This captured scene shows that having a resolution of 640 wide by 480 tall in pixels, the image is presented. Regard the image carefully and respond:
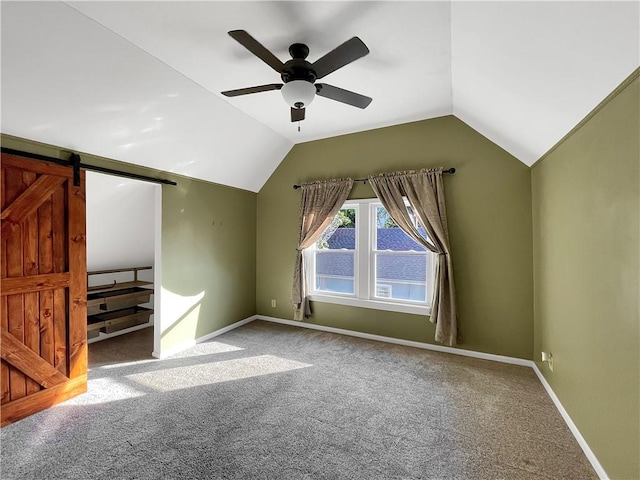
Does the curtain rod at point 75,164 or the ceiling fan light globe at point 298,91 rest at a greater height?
the ceiling fan light globe at point 298,91

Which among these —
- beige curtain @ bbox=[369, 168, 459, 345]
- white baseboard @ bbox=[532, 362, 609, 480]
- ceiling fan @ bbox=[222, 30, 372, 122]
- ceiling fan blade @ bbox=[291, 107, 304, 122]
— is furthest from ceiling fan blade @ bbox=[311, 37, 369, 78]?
white baseboard @ bbox=[532, 362, 609, 480]

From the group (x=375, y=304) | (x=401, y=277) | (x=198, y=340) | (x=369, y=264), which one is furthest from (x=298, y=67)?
(x=198, y=340)

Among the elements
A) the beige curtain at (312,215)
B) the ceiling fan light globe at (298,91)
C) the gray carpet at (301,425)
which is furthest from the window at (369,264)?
the ceiling fan light globe at (298,91)

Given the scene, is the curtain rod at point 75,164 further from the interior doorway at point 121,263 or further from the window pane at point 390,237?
the window pane at point 390,237

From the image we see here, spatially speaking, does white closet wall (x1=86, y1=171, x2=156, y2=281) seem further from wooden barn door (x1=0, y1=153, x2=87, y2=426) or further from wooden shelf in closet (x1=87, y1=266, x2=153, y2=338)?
wooden barn door (x1=0, y1=153, x2=87, y2=426)

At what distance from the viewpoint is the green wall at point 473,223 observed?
3.13 meters

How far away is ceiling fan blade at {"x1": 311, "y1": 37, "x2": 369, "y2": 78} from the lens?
1643mm

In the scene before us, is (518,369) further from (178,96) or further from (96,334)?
(96,334)

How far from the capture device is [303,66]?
1.92m

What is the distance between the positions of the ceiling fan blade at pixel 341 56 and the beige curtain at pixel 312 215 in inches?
82.4

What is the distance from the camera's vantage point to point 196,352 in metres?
3.53

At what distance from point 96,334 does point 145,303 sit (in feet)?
2.53

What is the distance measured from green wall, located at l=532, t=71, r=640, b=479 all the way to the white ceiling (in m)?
0.24

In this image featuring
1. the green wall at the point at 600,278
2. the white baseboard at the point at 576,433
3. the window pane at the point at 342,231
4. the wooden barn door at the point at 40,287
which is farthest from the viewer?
the window pane at the point at 342,231
